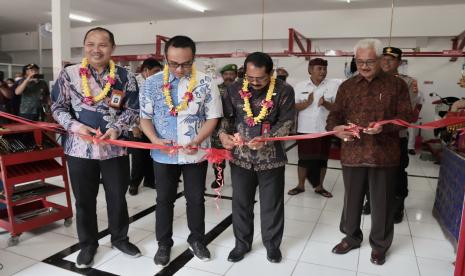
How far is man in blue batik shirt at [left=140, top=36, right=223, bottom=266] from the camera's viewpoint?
7.45 ft

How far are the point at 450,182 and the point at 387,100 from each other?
1331mm

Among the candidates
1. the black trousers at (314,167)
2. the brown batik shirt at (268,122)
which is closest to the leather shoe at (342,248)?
the brown batik shirt at (268,122)

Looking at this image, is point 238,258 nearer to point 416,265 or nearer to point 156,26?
point 416,265

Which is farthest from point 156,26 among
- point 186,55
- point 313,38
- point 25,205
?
point 186,55

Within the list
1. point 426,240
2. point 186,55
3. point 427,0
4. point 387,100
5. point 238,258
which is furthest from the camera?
point 427,0

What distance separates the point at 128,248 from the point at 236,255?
0.77 meters

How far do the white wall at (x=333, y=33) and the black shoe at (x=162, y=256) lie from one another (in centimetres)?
712

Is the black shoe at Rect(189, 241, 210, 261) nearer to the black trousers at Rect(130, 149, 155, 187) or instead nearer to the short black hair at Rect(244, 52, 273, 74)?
the short black hair at Rect(244, 52, 273, 74)

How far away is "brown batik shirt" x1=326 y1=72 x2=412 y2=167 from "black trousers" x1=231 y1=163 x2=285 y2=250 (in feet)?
1.78

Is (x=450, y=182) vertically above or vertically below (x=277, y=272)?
above

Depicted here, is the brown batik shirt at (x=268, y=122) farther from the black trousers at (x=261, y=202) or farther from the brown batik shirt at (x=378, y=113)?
the brown batik shirt at (x=378, y=113)

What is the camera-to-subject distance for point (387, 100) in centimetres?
236

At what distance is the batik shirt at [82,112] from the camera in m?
2.29

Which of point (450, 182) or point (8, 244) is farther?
point (450, 182)
